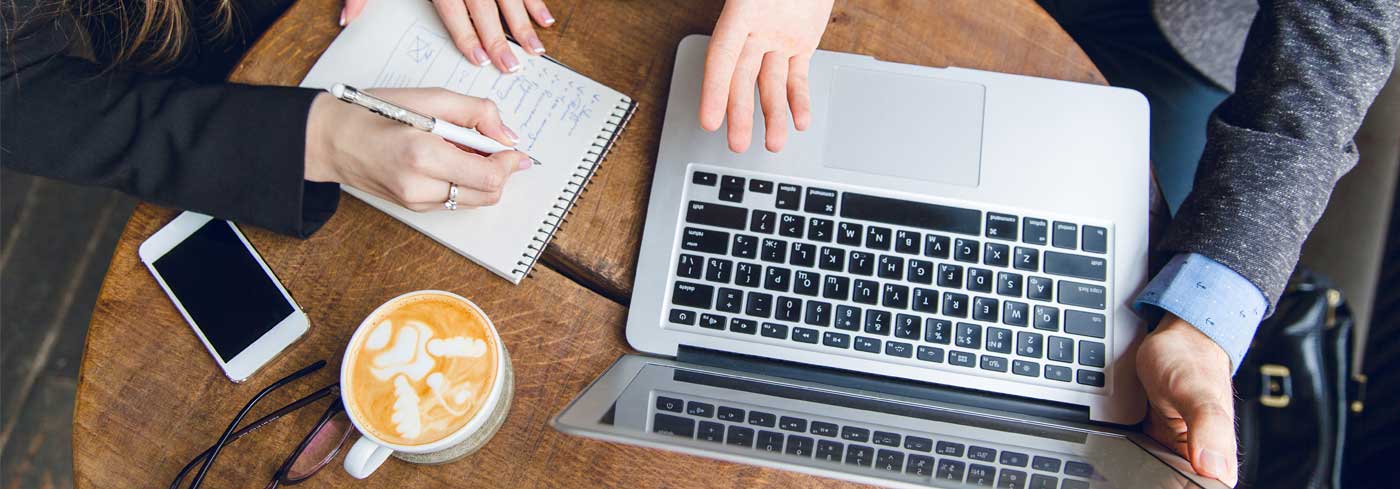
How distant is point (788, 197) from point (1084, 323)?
276mm

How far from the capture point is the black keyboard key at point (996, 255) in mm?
671

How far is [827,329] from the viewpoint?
2.16 ft

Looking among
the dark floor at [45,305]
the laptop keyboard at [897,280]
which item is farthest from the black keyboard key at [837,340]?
the dark floor at [45,305]

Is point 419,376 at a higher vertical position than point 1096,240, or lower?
lower

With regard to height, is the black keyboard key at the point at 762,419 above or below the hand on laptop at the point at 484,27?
below

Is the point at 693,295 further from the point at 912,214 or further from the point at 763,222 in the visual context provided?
the point at 912,214

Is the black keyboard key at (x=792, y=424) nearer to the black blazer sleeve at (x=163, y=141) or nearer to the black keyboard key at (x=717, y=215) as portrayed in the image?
the black keyboard key at (x=717, y=215)

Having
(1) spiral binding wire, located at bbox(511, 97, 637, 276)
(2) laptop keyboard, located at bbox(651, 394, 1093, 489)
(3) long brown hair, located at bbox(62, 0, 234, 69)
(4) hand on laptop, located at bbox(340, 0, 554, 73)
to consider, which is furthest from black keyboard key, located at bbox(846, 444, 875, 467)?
(3) long brown hair, located at bbox(62, 0, 234, 69)

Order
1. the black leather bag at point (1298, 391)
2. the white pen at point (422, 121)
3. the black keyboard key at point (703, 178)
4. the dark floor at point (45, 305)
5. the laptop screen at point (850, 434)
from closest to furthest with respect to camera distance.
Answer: the laptop screen at point (850, 434), the white pen at point (422, 121), the black keyboard key at point (703, 178), the black leather bag at point (1298, 391), the dark floor at point (45, 305)

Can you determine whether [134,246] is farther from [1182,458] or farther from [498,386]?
[1182,458]

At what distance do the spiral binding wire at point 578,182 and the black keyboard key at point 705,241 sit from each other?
0.11 metres

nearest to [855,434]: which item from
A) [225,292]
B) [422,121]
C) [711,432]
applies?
[711,432]

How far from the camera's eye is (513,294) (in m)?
0.69

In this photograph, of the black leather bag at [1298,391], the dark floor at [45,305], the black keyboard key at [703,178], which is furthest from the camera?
the dark floor at [45,305]
